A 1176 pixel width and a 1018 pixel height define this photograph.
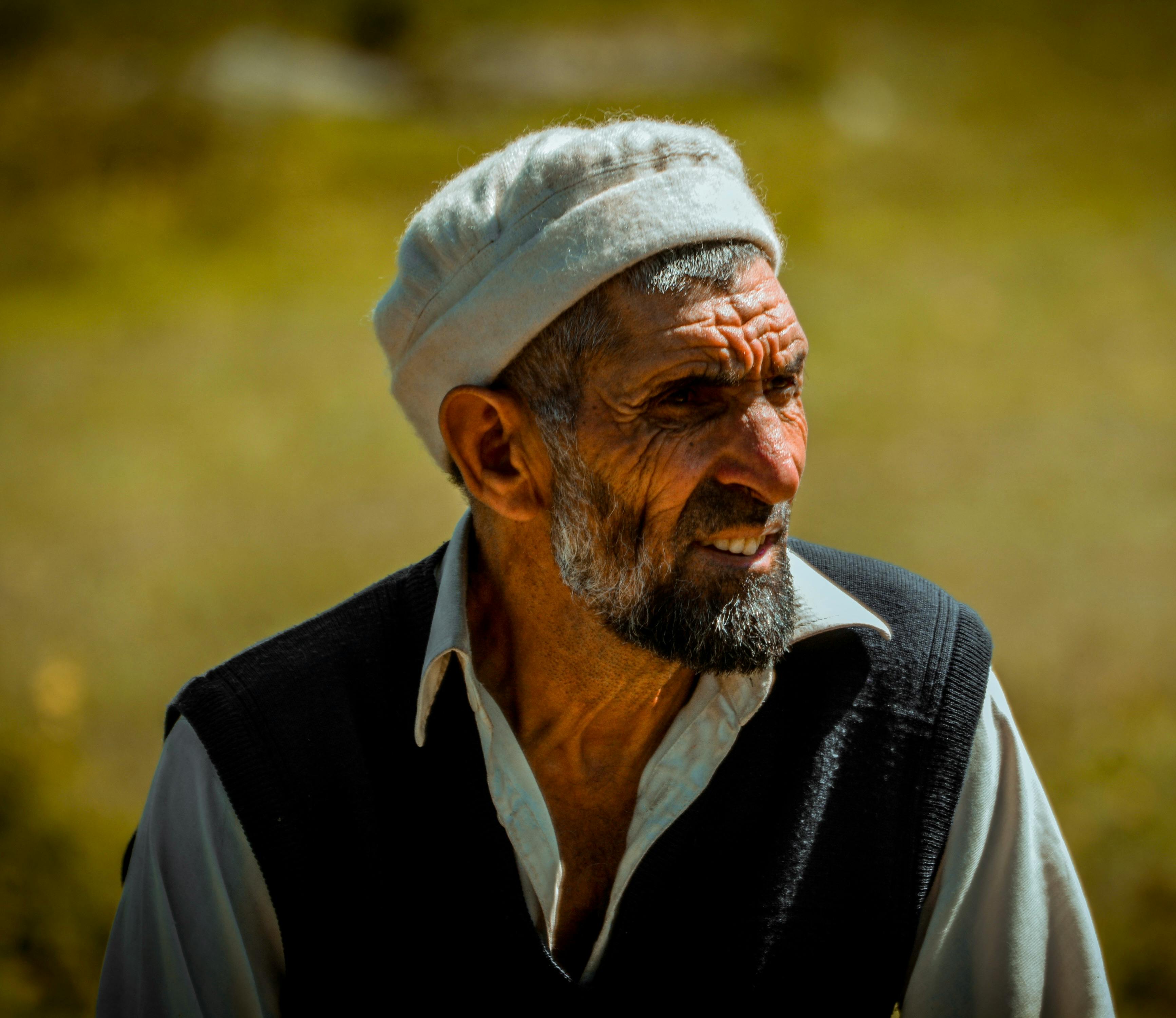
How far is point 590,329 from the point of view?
172 centimetres

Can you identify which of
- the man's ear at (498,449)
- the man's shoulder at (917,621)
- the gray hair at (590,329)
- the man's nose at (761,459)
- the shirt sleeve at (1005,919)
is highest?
the gray hair at (590,329)

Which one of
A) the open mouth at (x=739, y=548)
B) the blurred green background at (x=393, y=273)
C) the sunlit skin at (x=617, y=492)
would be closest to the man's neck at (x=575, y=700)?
the sunlit skin at (x=617, y=492)

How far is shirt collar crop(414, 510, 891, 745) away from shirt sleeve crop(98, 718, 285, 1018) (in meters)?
0.37

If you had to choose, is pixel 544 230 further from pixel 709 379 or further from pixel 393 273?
pixel 393 273

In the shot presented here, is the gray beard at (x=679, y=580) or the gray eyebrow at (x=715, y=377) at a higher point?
the gray eyebrow at (x=715, y=377)

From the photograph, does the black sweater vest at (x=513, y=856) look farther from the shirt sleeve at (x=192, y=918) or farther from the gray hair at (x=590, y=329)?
the gray hair at (x=590, y=329)

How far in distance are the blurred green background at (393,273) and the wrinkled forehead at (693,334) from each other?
3.10 metres

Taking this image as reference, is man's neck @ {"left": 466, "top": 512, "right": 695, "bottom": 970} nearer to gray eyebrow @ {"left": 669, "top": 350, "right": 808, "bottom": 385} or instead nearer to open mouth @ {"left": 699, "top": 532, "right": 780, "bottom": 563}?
open mouth @ {"left": 699, "top": 532, "right": 780, "bottom": 563}

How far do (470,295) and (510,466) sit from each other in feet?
1.08

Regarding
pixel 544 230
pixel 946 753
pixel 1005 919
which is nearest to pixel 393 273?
pixel 544 230

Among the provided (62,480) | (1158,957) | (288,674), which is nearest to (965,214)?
(1158,957)

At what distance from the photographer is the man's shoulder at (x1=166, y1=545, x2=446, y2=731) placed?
1.77 m

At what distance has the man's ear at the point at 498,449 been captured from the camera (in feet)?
6.00

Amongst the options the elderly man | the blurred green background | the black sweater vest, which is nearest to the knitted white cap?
the elderly man
